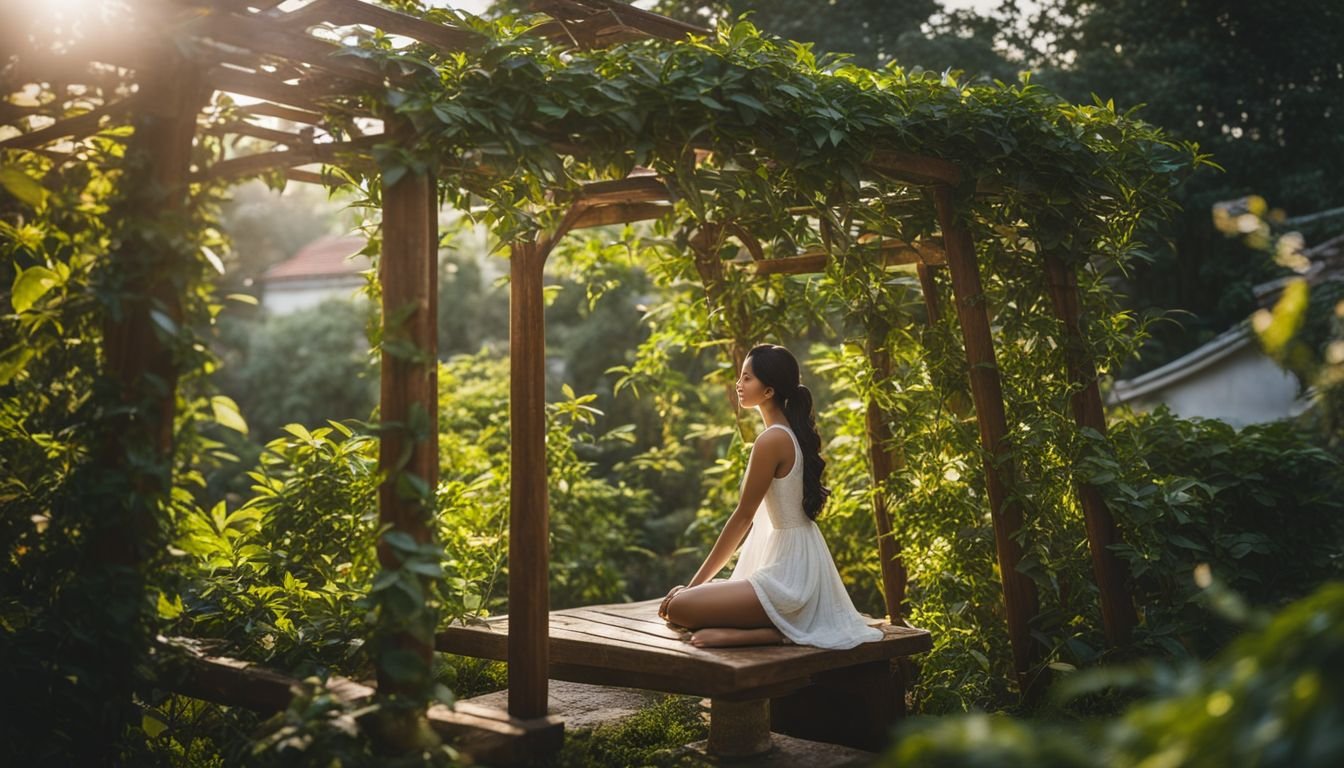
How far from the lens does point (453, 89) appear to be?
3.12 meters

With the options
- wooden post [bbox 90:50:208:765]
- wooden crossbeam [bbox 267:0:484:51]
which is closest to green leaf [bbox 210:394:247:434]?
wooden post [bbox 90:50:208:765]

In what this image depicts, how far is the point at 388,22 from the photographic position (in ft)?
10.9

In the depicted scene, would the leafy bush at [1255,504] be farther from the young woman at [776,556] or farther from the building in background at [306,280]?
the building in background at [306,280]

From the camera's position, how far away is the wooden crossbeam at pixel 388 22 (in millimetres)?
3244

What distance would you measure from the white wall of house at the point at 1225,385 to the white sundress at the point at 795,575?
21.4 feet

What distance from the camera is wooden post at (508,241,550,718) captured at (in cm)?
335

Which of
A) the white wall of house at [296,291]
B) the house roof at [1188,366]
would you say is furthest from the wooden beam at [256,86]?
the white wall of house at [296,291]

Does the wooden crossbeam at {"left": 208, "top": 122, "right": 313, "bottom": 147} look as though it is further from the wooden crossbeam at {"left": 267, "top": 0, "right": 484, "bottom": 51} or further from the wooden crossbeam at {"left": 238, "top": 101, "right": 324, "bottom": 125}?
the wooden crossbeam at {"left": 267, "top": 0, "right": 484, "bottom": 51}

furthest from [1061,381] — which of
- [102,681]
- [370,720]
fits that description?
[102,681]

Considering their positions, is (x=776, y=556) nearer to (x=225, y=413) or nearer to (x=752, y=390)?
(x=752, y=390)

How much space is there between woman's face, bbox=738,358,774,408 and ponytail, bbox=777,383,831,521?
0.30ft

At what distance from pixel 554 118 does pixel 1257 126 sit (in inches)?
495

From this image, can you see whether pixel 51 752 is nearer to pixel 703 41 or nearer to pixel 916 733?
pixel 916 733

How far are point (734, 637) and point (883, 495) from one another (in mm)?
1589
